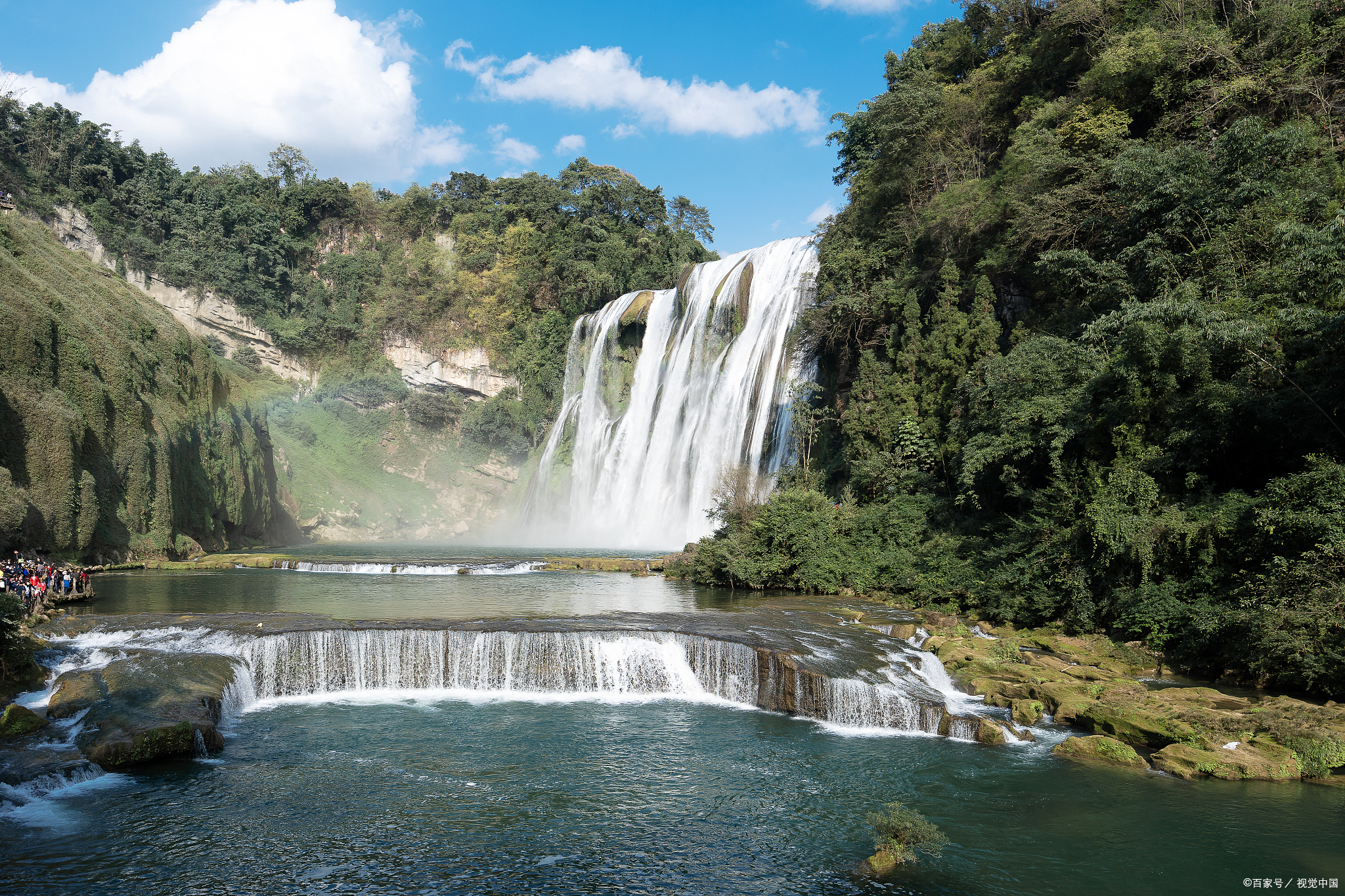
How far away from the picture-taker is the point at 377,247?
63.6 m

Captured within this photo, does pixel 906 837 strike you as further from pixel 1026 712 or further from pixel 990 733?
pixel 1026 712

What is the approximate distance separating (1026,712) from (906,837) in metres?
5.04

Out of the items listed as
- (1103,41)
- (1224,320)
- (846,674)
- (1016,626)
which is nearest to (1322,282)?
(1224,320)

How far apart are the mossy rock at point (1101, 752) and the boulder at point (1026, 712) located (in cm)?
93

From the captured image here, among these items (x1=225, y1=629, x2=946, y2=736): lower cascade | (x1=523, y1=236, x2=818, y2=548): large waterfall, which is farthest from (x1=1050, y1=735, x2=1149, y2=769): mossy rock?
(x1=523, y1=236, x2=818, y2=548): large waterfall

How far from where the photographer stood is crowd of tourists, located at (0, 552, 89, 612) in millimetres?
16281

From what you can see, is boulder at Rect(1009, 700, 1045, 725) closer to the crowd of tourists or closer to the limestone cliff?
the crowd of tourists

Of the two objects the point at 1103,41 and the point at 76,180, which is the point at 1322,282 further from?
the point at 76,180

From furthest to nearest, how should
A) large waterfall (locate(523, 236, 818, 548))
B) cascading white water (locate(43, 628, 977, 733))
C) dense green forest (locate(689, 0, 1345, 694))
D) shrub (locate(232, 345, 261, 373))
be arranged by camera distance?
shrub (locate(232, 345, 261, 373)) < large waterfall (locate(523, 236, 818, 548)) < cascading white water (locate(43, 628, 977, 733)) < dense green forest (locate(689, 0, 1345, 694))

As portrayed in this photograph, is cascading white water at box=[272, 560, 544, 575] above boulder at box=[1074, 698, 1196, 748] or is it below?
above

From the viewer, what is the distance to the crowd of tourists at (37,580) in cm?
1628

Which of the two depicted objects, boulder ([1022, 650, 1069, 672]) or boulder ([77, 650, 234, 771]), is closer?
boulder ([77, 650, 234, 771])

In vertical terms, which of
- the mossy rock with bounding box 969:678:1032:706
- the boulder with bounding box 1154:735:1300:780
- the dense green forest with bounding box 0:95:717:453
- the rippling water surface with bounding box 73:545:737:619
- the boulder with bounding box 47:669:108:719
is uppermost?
the dense green forest with bounding box 0:95:717:453

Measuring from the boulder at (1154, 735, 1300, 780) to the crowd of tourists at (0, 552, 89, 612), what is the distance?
19985mm
